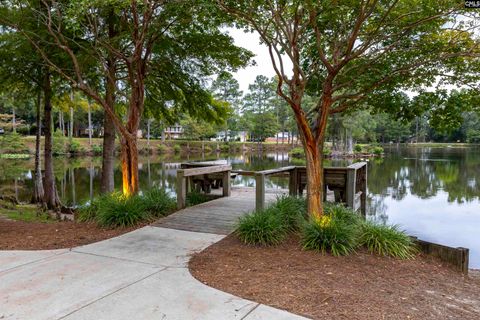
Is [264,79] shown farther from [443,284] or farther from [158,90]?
[443,284]

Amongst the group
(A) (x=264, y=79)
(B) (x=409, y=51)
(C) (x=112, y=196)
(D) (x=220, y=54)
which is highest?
(A) (x=264, y=79)

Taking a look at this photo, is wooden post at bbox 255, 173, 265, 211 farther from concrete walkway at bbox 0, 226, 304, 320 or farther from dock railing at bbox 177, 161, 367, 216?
concrete walkway at bbox 0, 226, 304, 320

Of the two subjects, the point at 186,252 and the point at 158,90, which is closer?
the point at 186,252

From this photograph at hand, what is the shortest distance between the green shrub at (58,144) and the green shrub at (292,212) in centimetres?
3748

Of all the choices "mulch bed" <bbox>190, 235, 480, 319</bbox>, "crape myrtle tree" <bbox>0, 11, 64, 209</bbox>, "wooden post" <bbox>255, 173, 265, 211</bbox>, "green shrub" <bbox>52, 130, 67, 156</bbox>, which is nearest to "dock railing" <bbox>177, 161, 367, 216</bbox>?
"wooden post" <bbox>255, 173, 265, 211</bbox>

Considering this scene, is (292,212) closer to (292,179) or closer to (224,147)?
(292,179)

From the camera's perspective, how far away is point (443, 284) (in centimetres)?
471

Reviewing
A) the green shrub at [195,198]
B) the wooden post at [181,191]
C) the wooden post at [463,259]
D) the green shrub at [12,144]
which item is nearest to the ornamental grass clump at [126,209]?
the wooden post at [181,191]

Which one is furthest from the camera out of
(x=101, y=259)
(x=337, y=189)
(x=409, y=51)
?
(x=337, y=189)

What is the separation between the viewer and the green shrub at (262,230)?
18.9 feet

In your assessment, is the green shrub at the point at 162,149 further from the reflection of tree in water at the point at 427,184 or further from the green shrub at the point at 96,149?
the reflection of tree in water at the point at 427,184

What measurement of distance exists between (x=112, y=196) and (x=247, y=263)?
419 cm

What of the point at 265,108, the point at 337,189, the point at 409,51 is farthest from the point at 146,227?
the point at 265,108

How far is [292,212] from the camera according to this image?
6.62 meters
